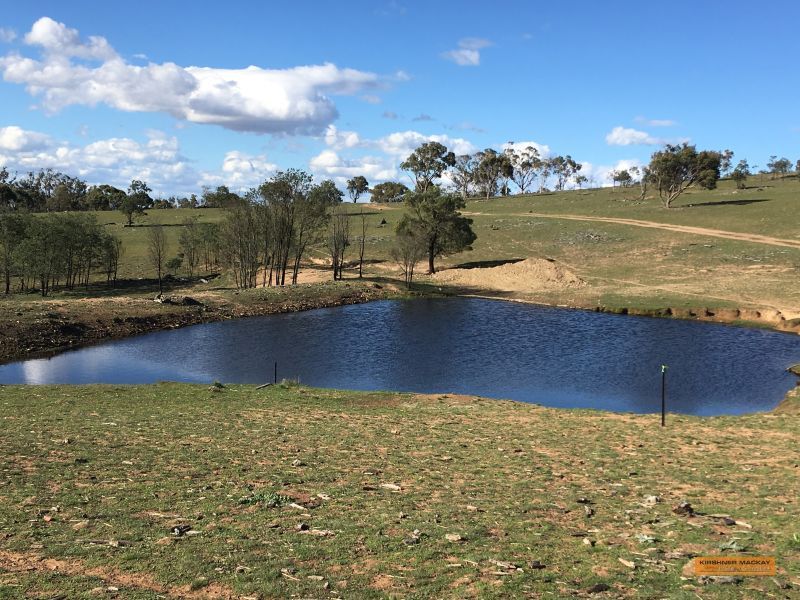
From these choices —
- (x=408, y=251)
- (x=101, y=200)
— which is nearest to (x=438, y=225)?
(x=408, y=251)

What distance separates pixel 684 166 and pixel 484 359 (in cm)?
10057

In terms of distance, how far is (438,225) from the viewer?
3578 inches

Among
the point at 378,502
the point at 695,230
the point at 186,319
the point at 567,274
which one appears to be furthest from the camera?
the point at 695,230

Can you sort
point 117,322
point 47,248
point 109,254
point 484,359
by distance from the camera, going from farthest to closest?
point 109,254
point 47,248
point 117,322
point 484,359

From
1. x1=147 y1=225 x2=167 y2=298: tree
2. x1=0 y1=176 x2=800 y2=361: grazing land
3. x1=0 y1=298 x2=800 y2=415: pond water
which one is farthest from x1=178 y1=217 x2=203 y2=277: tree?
x1=0 y1=298 x2=800 y2=415: pond water

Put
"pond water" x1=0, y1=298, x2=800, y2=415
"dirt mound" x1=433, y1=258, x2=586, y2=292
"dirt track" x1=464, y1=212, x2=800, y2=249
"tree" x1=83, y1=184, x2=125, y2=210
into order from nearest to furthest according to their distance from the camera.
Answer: "pond water" x1=0, y1=298, x2=800, y2=415 < "dirt mound" x1=433, y1=258, x2=586, y2=292 < "dirt track" x1=464, y1=212, x2=800, y2=249 < "tree" x1=83, y1=184, x2=125, y2=210

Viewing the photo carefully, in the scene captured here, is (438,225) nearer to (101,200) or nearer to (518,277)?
(518,277)

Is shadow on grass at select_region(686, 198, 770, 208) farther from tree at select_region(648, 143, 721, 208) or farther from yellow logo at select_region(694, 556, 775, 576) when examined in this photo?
yellow logo at select_region(694, 556, 775, 576)

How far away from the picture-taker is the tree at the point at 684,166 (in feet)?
399

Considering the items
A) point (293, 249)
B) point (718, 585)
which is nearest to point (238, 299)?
point (293, 249)

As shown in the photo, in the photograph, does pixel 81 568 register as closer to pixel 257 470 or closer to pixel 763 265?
pixel 257 470

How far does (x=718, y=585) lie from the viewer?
391 inches

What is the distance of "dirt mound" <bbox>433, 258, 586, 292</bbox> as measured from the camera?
3191 inches

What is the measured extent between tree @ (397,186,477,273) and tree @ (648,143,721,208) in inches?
2163
